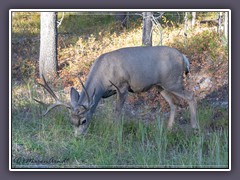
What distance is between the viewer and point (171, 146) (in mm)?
10273

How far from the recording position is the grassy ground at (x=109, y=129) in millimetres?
9617

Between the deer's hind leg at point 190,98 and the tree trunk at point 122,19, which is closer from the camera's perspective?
the deer's hind leg at point 190,98

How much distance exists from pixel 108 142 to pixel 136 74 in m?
1.54

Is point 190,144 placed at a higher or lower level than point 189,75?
lower

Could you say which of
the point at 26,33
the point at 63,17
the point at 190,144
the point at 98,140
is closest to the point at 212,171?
the point at 190,144

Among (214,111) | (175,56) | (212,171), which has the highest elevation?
(175,56)

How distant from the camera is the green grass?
31.2 ft

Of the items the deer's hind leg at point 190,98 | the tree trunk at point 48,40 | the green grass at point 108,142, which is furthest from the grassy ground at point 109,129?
the tree trunk at point 48,40

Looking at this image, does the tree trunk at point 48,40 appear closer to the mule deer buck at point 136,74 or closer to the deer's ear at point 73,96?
the mule deer buck at point 136,74

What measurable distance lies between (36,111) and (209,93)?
3317 millimetres

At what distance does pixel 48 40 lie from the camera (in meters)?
14.5

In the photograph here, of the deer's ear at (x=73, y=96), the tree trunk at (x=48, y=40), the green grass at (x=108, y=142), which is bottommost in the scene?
the green grass at (x=108, y=142)

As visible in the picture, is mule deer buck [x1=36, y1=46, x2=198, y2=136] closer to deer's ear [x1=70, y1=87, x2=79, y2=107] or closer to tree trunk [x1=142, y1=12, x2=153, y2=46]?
deer's ear [x1=70, y1=87, x2=79, y2=107]

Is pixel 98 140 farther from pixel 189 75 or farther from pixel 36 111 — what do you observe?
pixel 189 75
